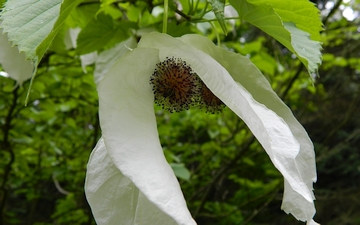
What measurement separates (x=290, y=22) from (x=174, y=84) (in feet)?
0.82

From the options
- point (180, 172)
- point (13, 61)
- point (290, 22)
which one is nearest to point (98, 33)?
point (13, 61)

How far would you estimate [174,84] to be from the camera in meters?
0.68

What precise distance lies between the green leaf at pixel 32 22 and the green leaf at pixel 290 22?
0.29 m

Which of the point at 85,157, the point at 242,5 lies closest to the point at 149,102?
the point at 242,5

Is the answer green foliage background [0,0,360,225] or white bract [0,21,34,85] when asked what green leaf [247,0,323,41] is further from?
white bract [0,21,34,85]

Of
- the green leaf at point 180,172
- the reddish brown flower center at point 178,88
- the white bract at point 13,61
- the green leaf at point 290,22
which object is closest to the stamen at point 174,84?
the reddish brown flower center at point 178,88

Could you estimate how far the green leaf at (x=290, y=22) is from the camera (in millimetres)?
606

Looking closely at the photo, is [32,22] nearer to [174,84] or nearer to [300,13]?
[174,84]

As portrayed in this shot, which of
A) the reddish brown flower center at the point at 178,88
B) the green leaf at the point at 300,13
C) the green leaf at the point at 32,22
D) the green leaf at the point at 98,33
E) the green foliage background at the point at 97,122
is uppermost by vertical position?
the green leaf at the point at 32,22

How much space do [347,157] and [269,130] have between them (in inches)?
281

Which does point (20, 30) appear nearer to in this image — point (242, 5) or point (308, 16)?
point (242, 5)

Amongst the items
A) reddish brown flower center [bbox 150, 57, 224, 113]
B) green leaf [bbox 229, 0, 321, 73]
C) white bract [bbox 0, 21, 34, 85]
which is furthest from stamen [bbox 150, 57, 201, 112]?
white bract [bbox 0, 21, 34, 85]

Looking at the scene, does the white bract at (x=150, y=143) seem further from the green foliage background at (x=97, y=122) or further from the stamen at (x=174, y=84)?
the green foliage background at (x=97, y=122)

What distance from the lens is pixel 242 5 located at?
2.10ft
